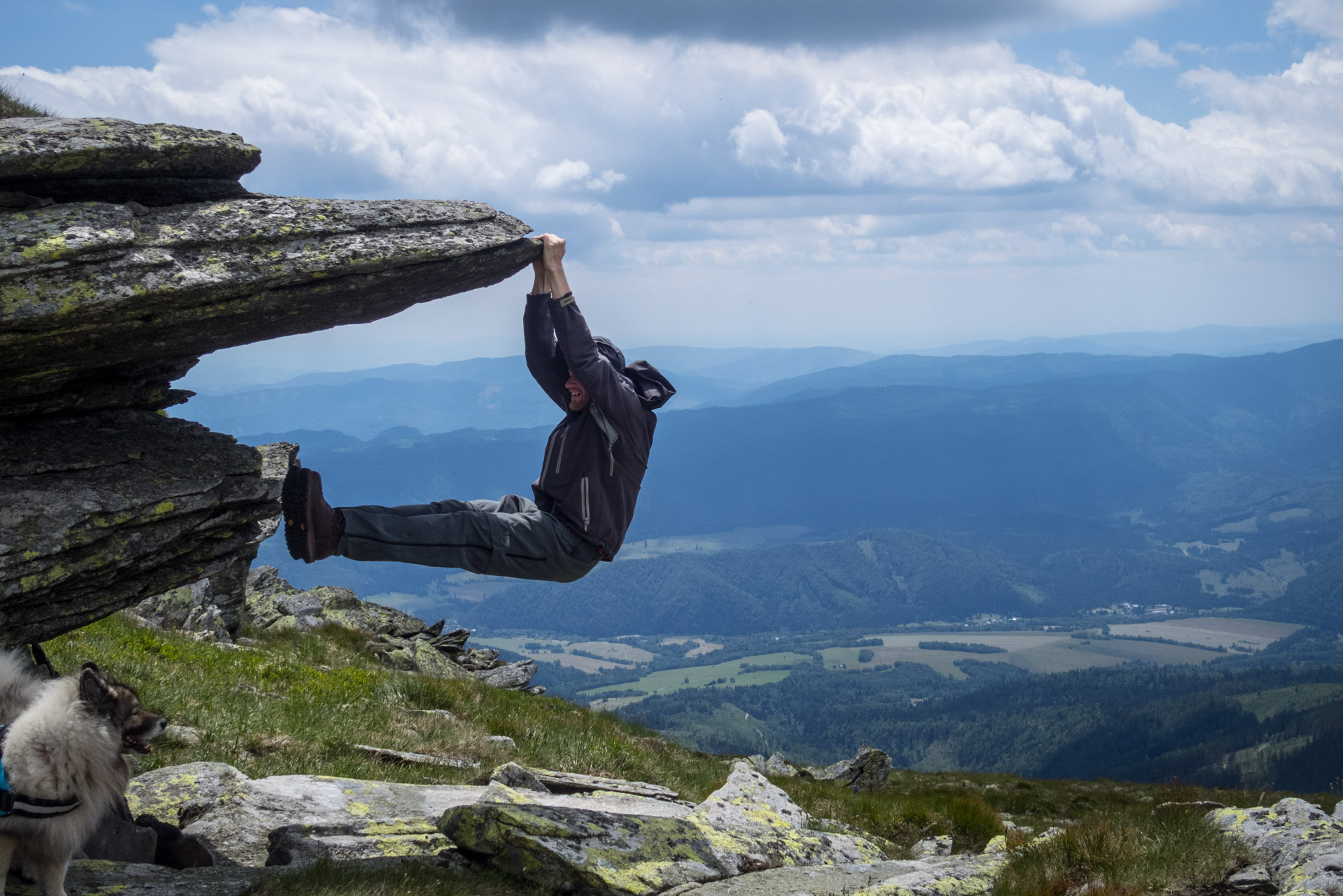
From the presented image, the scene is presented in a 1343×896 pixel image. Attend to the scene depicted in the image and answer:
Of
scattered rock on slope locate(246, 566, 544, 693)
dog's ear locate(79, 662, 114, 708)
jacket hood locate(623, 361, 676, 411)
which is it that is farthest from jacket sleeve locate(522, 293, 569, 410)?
scattered rock on slope locate(246, 566, 544, 693)

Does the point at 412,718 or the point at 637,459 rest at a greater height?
the point at 637,459

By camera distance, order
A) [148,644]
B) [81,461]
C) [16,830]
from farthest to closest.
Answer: [148,644], [81,461], [16,830]

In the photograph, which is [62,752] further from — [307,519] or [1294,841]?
[1294,841]

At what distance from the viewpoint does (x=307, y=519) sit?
9805mm

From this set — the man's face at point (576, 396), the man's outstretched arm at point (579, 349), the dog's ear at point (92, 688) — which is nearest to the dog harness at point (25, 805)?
the dog's ear at point (92, 688)

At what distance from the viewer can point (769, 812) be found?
12.0 metres

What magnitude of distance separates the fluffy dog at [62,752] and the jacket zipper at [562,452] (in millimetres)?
4761

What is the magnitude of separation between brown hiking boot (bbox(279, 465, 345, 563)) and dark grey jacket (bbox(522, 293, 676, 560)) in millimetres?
2398

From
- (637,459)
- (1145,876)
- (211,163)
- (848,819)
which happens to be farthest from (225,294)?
(848,819)

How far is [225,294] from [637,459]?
4.62 m

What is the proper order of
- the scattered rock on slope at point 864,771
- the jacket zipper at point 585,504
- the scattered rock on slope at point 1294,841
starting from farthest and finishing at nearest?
the scattered rock on slope at point 864,771 < the jacket zipper at point 585,504 < the scattered rock on slope at point 1294,841

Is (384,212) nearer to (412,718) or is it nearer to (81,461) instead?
(81,461)

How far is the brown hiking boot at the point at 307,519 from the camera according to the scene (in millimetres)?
9797

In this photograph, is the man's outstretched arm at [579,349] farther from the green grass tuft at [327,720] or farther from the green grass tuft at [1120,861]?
the green grass tuft at [1120,861]
